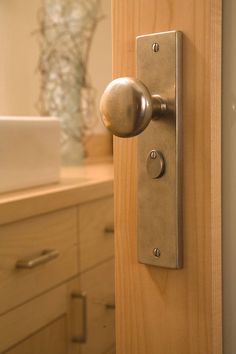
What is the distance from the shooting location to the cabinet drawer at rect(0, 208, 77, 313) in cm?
86

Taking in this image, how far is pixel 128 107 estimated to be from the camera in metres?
0.27

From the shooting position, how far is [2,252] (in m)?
0.85

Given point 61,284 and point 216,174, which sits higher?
point 216,174

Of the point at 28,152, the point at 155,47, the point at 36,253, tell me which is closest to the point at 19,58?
the point at 28,152

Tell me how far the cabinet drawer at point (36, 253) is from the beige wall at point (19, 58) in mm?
636

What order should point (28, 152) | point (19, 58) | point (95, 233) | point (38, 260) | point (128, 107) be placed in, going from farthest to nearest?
point (19, 58) → point (95, 233) → point (28, 152) → point (38, 260) → point (128, 107)

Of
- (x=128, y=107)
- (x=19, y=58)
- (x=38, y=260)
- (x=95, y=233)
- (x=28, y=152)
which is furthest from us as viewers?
(x=19, y=58)

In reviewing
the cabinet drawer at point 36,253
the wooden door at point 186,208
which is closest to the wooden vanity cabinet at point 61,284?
→ the cabinet drawer at point 36,253

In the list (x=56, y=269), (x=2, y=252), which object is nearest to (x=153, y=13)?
(x=2, y=252)

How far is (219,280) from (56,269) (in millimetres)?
741

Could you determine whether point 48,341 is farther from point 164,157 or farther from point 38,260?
point 164,157

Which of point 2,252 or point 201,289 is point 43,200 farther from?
point 201,289

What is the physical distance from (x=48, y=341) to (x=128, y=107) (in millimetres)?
835

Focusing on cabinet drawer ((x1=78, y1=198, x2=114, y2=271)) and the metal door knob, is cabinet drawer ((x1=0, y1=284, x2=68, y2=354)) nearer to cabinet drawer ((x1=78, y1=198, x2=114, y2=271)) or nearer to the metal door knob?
cabinet drawer ((x1=78, y1=198, x2=114, y2=271))
